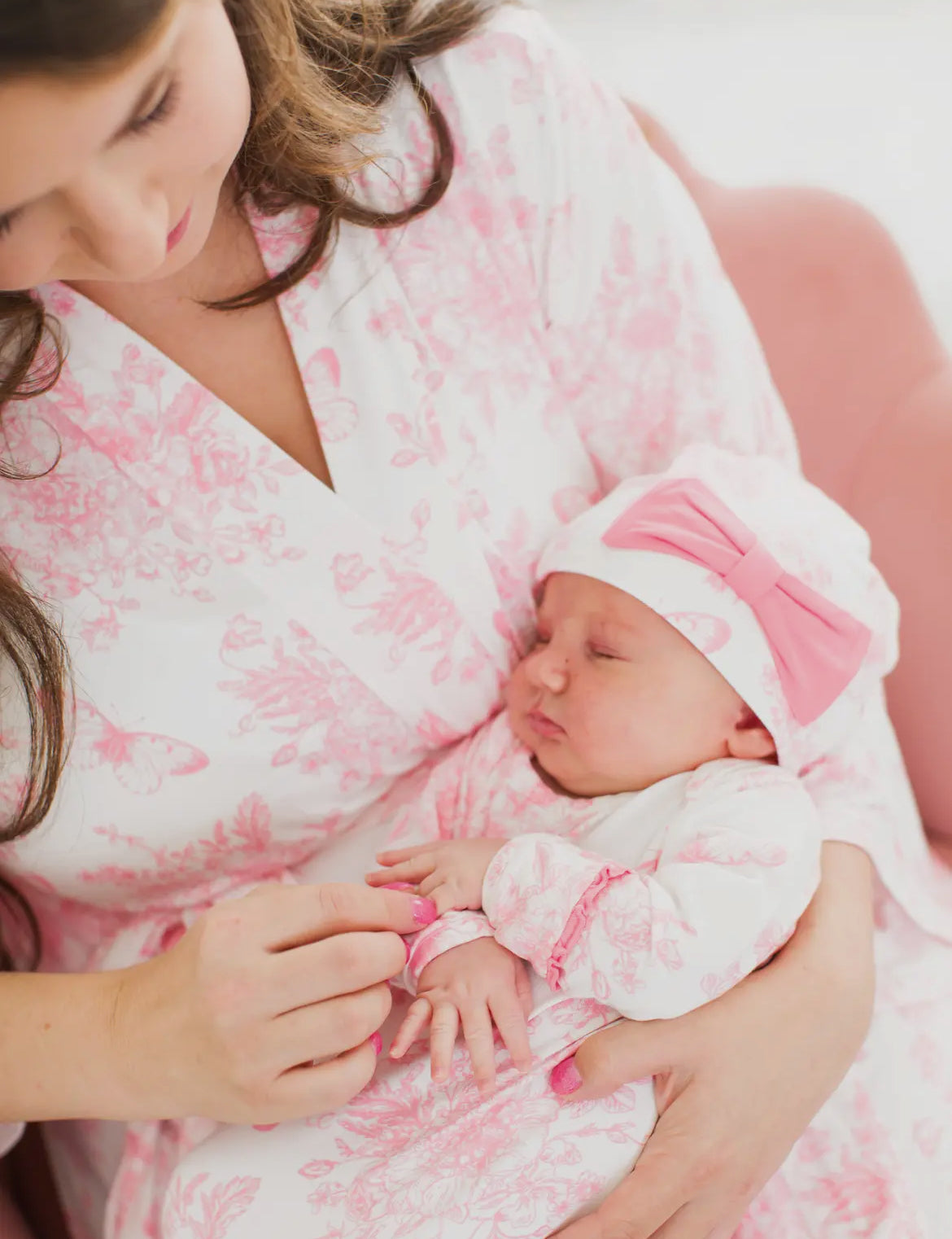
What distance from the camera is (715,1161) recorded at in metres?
0.98

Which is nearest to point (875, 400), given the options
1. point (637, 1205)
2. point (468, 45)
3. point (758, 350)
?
point (758, 350)

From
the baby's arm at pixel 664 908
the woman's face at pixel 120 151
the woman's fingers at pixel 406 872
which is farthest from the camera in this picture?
the woman's fingers at pixel 406 872

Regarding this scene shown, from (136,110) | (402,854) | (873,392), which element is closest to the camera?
(136,110)

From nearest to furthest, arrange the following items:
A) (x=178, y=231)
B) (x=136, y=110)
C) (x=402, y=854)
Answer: (x=136, y=110), (x=178, y=231), (x=402, y=854)

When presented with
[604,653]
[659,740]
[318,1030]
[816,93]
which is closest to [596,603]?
[604,653]

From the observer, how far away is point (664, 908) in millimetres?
998

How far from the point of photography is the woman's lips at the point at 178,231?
882mm

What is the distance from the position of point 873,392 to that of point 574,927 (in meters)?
0.88

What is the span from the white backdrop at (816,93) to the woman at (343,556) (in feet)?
2.32

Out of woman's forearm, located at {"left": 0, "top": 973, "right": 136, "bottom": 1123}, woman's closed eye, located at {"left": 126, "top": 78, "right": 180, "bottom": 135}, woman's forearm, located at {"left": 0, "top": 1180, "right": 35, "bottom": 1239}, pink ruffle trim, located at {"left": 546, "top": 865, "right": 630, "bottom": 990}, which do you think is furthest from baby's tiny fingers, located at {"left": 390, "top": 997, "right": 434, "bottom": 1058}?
woman's closed eye, located at {"left": 126, "top": 78, "right": 180, "bottom": 135}

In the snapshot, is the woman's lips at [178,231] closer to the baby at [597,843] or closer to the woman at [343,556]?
the woman at [343,556]

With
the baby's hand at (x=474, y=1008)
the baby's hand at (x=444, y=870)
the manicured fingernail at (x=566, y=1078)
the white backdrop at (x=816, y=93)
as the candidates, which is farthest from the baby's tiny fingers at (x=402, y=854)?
the white backdrop at (x=816, y=93)

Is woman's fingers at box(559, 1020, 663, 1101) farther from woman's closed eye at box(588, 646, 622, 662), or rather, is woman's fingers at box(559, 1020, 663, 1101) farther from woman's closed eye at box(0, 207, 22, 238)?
woman's closed eye at box(0, 207, 22, 238)

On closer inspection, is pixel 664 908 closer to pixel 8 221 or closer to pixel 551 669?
pixel 551 669
